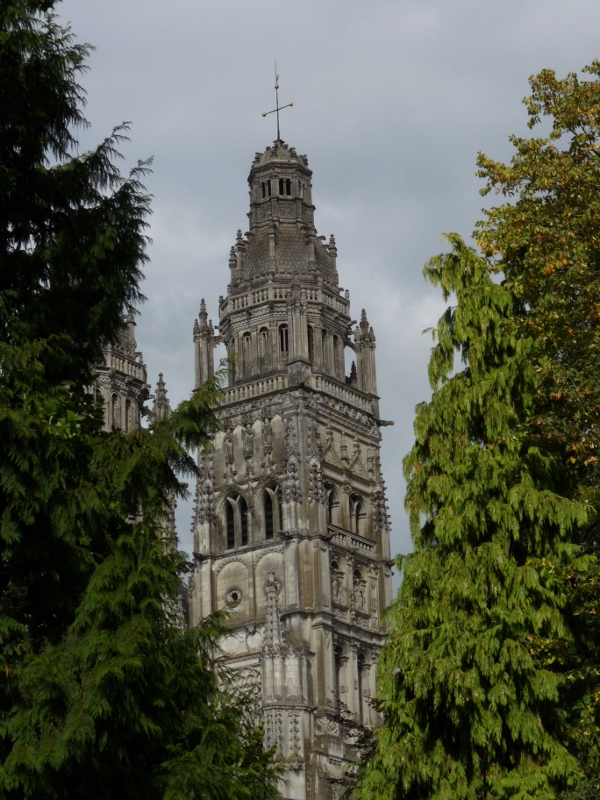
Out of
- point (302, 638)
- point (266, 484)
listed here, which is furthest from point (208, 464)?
point (302, 638)

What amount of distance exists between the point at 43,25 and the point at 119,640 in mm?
8436

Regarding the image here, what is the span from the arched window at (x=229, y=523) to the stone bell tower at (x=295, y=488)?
0.06 m

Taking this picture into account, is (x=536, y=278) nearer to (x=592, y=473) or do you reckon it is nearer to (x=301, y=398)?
(x=592, y=473)

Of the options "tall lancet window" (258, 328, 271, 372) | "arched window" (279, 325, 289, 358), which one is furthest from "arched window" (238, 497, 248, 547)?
"arched window" (279, 325, 289, 358)

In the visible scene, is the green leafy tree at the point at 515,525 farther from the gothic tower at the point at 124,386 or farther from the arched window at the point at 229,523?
the arched window at the point at 229,523

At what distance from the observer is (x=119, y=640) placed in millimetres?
19172

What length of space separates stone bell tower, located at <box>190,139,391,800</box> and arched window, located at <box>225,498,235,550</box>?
6 cm

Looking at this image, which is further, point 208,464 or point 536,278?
point 208,464

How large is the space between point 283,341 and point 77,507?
5666cm

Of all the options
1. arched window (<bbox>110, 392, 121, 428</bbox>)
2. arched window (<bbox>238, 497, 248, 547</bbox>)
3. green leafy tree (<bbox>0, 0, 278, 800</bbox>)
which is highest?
arched window (<bbox>110, 392, 121, 428</bbox>)

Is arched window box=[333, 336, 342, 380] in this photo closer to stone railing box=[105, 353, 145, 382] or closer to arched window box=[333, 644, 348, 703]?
stone railing box=[105, 353, 145, 382]

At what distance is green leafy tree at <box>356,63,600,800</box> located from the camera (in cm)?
2306

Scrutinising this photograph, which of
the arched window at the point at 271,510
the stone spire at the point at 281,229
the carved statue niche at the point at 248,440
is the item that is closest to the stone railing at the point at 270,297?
the stone spire at the point at 281,229

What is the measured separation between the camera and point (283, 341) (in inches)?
3017
